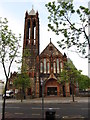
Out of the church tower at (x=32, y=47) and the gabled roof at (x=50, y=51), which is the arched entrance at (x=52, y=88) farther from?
the gabled roof at (x=50, y=51)

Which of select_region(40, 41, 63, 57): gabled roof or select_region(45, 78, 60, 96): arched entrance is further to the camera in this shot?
select_region(40, 41, 63, 57): gabled roof

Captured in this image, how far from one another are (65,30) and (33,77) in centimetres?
3343

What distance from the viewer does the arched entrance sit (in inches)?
1635

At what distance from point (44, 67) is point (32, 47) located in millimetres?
8031

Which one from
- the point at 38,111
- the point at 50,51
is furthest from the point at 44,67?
the point at 38,111

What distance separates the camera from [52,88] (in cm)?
4184

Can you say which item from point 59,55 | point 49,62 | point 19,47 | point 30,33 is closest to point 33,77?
point 49,62

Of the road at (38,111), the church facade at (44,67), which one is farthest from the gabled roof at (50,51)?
the road at (38,111)

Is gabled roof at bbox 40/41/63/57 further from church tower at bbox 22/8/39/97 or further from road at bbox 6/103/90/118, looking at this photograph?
road at bbox 6/103/90/118

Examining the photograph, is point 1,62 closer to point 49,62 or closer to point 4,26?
point 4,26

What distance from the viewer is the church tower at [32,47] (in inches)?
1609

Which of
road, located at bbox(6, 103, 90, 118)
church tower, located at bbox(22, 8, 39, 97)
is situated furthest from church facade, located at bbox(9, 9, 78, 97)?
road, located at bbox(6, 103, 90, 118)

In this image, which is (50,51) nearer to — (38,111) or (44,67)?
(44,67)

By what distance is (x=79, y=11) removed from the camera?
872 centimetres
